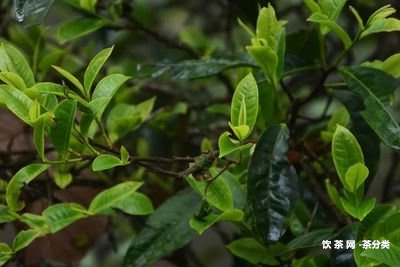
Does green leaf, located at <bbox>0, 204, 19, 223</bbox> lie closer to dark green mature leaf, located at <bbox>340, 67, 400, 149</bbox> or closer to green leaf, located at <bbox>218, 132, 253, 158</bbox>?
green leaf, located at <bbox>218, 132, 253, 158</bbox>

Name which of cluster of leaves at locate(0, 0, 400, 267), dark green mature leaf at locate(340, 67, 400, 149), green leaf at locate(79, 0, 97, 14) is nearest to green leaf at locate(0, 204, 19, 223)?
cluster of leaves at locate(0, 0, 400, 267)

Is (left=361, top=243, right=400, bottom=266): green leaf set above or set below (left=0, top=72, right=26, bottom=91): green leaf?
below

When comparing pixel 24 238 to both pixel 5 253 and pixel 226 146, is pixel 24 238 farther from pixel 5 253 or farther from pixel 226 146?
pixel 226 146

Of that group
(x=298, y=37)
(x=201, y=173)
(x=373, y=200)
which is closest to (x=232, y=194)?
(x=201, y=173)

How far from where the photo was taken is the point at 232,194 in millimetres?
920

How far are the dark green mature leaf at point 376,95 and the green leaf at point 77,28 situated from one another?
1.26ft

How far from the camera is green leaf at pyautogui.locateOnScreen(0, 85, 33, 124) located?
0.79m

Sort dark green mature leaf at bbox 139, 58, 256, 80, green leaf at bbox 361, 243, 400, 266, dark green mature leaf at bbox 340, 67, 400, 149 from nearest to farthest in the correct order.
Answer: green leaf at bbox 361, 243, 400, 266 → dark green mature leaf at bbox 340, 67, 400, 149 → dark green mature leaf at bbox 139, 58, 256, 80

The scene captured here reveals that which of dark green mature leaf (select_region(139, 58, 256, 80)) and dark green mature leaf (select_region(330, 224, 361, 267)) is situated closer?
dark green mature leaf (select_region(330, 224, 361, 267))

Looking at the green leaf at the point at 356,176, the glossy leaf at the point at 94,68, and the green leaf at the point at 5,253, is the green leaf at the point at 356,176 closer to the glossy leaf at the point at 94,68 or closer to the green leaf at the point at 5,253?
the glossy leaf at the point at 94,68

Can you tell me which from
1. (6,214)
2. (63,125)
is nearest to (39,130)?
(63,125)

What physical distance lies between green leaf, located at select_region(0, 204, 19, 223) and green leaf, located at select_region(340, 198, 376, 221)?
391 mm

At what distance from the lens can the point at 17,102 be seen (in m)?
0.80

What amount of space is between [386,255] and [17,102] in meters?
0.43
